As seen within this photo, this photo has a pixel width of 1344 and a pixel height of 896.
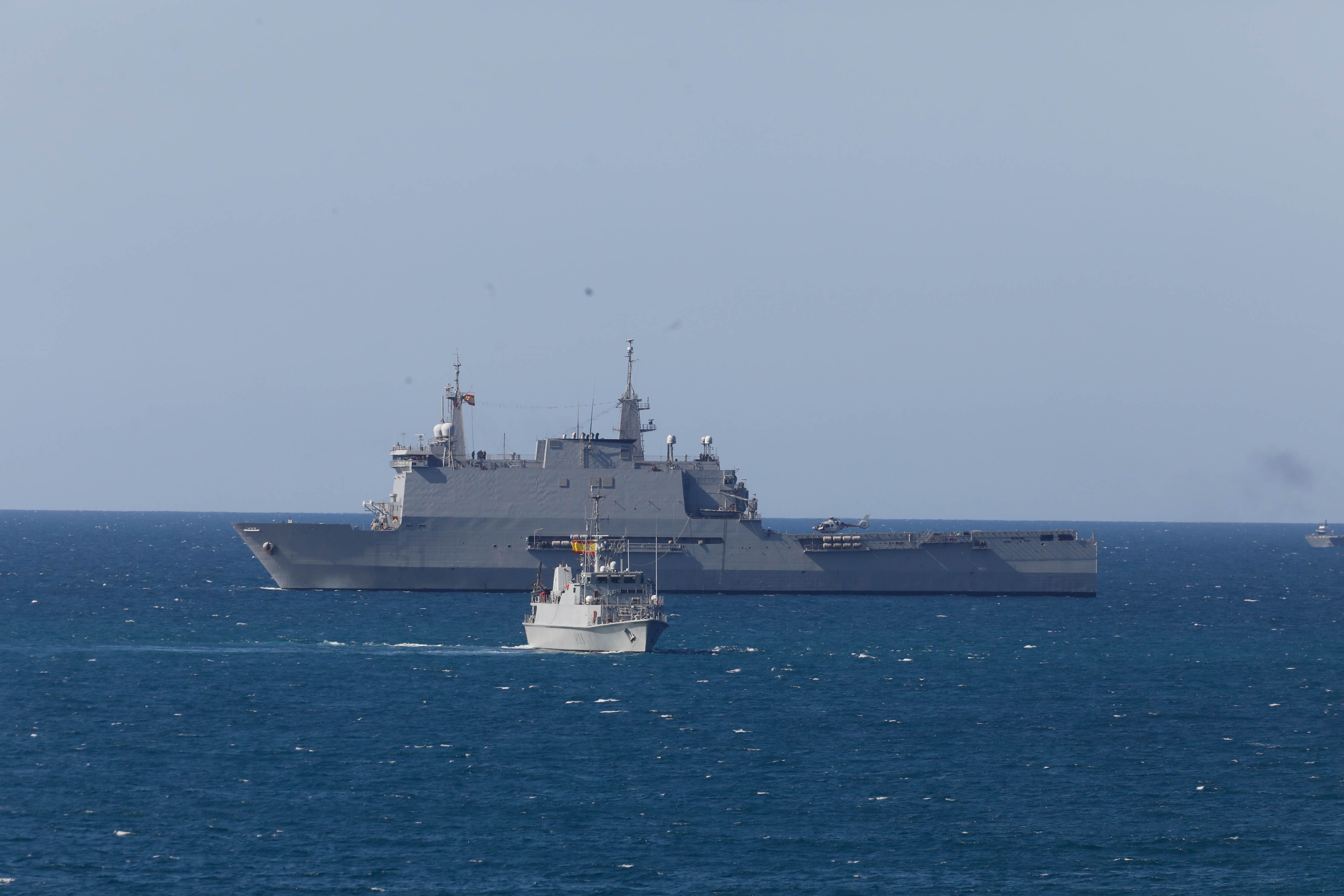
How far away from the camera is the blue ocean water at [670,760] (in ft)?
83.7

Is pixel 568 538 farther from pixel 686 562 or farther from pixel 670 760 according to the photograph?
pixel 670 760

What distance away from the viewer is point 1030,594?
74562mm

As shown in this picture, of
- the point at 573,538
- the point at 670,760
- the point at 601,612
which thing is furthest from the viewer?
the point at 573,538

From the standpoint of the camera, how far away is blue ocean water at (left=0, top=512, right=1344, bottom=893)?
25.5m

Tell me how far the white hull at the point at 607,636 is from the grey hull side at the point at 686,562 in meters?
19.2

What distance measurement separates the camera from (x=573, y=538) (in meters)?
68.2

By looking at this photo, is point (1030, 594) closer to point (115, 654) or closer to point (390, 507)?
point (390, 507)

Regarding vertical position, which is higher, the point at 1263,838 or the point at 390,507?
the point at 390,507

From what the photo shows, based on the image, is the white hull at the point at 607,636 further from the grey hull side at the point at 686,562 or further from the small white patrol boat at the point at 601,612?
the grey hull side at the point at 686,562

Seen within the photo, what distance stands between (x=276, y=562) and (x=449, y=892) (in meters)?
49.3

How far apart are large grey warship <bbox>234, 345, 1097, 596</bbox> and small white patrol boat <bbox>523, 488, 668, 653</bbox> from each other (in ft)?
55.8

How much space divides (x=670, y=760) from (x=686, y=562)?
37320 mm

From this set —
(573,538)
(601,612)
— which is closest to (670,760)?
(601,612)

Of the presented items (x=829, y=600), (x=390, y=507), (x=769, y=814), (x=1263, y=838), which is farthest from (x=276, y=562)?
(x=1263, y=838)
